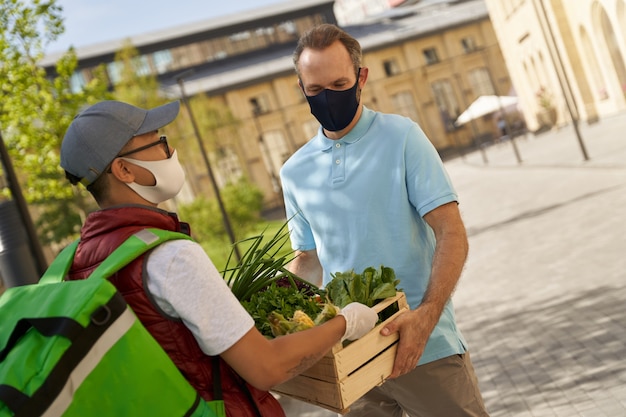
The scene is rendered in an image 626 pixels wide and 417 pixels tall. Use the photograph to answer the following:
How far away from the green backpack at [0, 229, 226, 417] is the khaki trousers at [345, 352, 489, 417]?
1076mm

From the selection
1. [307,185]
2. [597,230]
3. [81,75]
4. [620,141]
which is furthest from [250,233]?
[81,75]

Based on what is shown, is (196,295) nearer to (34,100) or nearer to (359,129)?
(359,129)

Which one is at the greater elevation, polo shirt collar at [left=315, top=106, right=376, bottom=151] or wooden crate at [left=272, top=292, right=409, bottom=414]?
polo shirt collar at [left=315, top=106, right=376, bottom=151]

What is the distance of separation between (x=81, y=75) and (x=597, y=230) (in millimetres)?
55221

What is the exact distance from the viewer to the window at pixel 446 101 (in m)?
65.8

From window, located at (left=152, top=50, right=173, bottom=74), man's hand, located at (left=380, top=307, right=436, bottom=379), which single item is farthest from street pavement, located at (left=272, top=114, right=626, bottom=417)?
window, located at (left=152, top=50, right=173, bottom=74)

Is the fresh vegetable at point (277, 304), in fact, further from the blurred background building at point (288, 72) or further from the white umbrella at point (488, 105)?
the blurred background building at point (288, 72)

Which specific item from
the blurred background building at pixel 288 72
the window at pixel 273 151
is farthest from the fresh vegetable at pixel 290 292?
the window at pixel 273 151

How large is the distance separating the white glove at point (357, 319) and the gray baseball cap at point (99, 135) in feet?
2.66

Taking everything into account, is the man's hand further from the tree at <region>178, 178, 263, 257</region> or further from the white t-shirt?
the tree at <region>178, 178, 263, 257</region>

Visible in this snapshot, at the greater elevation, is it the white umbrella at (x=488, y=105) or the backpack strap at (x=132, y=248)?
the white umbrella at (x=488, y=105)

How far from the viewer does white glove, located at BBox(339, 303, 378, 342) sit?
92.0 inches

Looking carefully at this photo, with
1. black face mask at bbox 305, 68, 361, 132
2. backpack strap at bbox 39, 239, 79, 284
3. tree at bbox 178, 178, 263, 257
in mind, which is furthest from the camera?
A: tree at bbox 178, 178, 263, 257

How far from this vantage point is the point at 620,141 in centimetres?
2219
